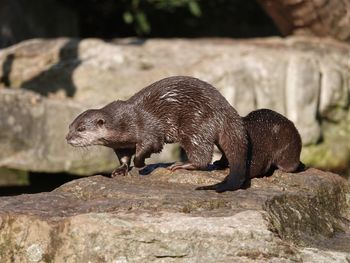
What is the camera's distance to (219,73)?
26.5 feet

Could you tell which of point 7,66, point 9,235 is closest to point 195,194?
point 9,235

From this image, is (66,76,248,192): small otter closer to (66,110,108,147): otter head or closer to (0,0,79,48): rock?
(66,110,108,147): otter head

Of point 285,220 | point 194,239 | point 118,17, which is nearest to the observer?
point 194,239

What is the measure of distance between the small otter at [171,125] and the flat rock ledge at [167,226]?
0.91 ft

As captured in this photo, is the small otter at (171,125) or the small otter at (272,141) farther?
the small otter at (272,141)

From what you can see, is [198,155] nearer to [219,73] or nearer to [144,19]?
[219,73]

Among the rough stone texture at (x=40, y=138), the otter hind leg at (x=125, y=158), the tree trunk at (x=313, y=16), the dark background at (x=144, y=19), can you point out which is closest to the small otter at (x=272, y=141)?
the otter hind leg at (x=125, y=158)

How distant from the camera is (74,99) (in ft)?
26.7

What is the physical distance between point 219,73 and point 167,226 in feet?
14.8

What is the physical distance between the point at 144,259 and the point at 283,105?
479 cm

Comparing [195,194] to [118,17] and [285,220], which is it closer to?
[285,220]

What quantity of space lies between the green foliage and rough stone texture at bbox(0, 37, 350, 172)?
66.1 inches

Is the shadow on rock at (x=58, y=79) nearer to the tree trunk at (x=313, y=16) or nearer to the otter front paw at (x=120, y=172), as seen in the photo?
the tree trunk at (x=313, y=16)

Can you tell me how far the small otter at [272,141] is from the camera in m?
4.61
